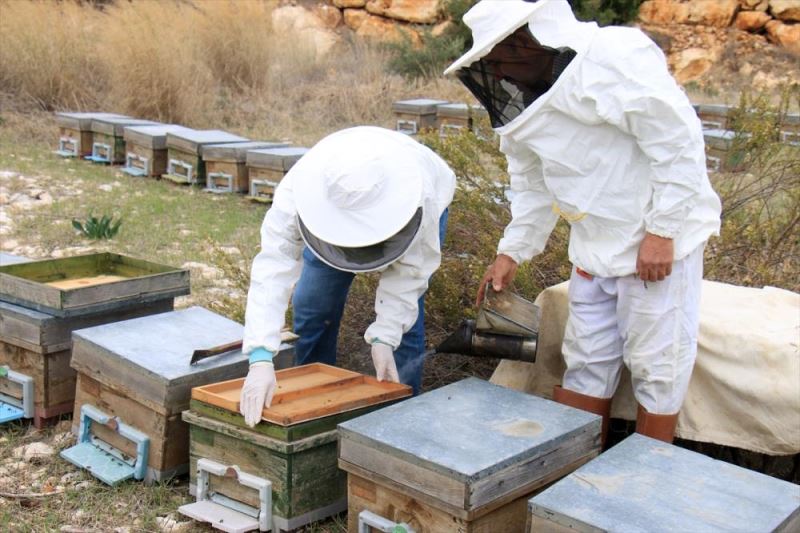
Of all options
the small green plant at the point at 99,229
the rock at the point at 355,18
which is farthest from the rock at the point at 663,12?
the small green plant at the point at 99,229

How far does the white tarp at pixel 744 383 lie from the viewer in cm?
266

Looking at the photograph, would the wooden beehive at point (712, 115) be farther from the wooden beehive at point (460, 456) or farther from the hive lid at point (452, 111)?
the wooden beehive at point (460, 456)

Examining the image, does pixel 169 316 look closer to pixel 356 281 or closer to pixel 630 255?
pixel 356 281

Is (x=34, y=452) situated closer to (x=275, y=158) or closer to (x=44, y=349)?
(x=44, y=349)

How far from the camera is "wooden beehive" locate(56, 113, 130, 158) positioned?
8109mm

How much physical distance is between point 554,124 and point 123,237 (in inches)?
150

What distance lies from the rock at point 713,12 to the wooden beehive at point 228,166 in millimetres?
14189

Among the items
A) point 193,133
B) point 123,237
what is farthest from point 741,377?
point 193,133

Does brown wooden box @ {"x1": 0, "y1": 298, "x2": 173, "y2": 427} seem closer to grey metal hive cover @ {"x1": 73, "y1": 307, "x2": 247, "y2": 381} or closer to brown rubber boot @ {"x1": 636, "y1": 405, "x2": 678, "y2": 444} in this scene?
grey metal hive cover @ {"x1": 73, "y1": 307, "x2": 247, "y2": 381}

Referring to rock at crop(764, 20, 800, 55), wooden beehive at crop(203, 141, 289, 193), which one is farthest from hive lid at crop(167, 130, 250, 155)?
rock at crop(764, 20, 800, 55)

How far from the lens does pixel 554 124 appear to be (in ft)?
7.96

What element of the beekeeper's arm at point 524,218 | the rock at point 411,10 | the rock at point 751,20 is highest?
the rock at point 751,20

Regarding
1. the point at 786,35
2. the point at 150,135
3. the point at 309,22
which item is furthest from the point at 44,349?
the point at 786,35

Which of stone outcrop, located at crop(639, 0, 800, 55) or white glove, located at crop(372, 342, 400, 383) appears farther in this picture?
stone outcrop, located at crop(639, 0, 800, 55)
